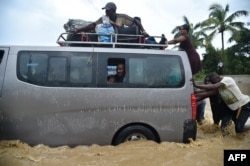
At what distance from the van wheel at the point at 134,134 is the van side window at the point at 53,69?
0.96 meters

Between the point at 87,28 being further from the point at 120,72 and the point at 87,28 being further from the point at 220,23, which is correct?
the point at 220,23

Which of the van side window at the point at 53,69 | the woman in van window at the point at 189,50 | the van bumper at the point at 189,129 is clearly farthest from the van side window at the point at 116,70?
the woman in van window at the point at 189,50

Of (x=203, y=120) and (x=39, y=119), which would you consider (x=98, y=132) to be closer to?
(x=39, y=119)

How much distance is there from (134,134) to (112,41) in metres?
1.71

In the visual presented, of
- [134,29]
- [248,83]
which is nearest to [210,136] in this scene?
[134,29]

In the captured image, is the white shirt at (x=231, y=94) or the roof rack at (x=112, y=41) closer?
the roof rack at (x=112, y=41)

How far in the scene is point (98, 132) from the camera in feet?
18.0

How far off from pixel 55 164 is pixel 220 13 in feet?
109

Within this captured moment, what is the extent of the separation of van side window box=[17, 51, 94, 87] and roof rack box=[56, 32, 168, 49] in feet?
1.24

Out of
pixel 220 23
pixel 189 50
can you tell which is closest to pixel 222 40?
pixel 220 23

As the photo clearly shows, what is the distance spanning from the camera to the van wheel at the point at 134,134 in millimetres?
5547

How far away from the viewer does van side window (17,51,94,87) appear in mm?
5375

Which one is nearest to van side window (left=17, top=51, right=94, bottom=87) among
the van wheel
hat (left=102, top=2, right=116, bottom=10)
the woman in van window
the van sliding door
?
the van sliding door

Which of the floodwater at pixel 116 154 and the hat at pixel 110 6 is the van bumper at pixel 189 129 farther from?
the hat at pixel 110 6
